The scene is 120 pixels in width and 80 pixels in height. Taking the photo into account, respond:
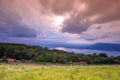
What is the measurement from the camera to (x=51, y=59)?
3187 inches

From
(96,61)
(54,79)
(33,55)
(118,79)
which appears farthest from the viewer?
(33,55)

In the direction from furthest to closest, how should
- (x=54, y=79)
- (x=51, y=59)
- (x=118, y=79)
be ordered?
1. (x=51, y=59)
2. (x=118, y=79)
3. (x=54, y=79)

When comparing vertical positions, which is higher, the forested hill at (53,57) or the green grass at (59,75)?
the forested hill at (53,57)

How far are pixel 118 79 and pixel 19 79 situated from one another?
8076 mm

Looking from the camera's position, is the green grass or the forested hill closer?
the green grass

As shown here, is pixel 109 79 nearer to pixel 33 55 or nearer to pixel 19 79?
pixel 19 79

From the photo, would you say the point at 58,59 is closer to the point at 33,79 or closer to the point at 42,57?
the point at 42,57

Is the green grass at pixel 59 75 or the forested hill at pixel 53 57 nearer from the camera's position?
the green grass at pixel 59 75

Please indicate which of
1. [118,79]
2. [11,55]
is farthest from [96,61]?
[118,79]

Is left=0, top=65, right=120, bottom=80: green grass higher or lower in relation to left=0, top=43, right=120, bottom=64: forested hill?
lower

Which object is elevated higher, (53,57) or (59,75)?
(53,57)

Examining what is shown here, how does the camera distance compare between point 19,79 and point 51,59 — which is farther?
point 51,59

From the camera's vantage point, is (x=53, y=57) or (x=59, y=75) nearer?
(x=59, y=75)

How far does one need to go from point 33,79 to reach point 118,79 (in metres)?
6.95
